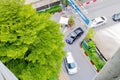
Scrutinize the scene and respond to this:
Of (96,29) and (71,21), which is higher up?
(71,21)

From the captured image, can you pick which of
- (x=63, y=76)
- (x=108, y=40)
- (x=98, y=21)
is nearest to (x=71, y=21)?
(x=98, y=21)

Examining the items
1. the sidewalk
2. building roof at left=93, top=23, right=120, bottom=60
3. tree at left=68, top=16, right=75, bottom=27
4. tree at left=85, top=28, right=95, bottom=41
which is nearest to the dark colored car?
tree at left=68, top=16, right=75, bottom=27

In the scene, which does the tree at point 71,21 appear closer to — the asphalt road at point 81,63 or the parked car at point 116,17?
the asphalt road at point 81,63

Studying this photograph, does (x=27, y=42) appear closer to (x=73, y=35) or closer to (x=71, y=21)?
(x=73, y=35)

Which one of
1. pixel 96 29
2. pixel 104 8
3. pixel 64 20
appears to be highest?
pixel 64 20

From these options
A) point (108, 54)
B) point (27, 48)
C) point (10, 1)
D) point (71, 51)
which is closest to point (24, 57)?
point (27, 48)

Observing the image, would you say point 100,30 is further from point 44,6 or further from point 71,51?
point 44,6
